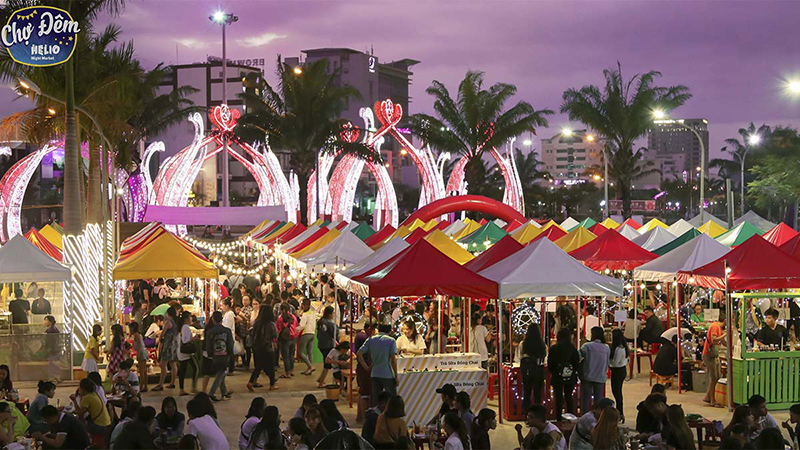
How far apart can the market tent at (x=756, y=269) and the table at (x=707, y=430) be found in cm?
405

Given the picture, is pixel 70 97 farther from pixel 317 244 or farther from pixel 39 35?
pixel 317 244

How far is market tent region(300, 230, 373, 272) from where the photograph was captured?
923 inches

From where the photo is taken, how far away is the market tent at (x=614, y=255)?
70.5 ft

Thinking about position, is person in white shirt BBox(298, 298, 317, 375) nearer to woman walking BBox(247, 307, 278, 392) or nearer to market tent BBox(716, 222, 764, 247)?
woman walking BBox(247, 307, 278, 392)

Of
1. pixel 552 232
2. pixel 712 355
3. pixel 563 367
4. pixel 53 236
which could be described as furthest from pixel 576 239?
pixel 53 236

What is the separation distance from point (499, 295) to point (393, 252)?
430cm

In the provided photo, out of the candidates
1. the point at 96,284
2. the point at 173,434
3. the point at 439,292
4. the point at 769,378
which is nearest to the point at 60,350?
the point at 96,284

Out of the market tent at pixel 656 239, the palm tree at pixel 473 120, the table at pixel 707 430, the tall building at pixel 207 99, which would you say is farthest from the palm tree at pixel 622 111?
the tall building at pixel 207 99

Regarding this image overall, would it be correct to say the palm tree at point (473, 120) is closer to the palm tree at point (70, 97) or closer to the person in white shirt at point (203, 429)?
the palm tree at point (70, 97)

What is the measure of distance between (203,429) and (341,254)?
46.3 feet

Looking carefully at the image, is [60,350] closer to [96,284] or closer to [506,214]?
[96,284]

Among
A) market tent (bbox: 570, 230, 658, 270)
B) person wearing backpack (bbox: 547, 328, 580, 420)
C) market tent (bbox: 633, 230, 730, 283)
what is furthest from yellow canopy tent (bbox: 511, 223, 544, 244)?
person wearing backpack (bbox: 547, 328, 580, 420)

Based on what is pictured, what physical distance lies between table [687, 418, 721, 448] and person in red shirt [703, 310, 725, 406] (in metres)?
4.04

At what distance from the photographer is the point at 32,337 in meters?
18.0
